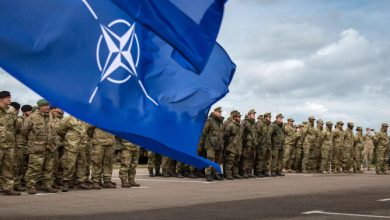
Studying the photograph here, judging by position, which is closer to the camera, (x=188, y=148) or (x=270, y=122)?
(x=188, y=148)

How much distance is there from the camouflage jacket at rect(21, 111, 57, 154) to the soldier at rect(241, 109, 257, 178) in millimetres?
8414

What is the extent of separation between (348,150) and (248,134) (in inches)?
332

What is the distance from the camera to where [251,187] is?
1584 cm

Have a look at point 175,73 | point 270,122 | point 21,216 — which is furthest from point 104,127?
point 270,122

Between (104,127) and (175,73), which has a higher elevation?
(175,73)

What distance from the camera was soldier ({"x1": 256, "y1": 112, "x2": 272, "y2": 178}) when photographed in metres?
22.0

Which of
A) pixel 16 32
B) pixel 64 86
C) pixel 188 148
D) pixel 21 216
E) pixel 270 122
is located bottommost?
pixel 21 216

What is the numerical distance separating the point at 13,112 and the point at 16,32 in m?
9.19

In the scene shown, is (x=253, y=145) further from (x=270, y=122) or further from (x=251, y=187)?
(x=251, y=187)

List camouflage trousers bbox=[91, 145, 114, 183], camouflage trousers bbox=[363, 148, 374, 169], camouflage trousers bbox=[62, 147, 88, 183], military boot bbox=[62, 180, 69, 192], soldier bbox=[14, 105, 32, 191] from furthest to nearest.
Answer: camouflage trousers bbox=[363, 148, 374, 169] → camouflage trousers bbox=[91, 145, 114, 183] → camouflage trousers bbox=[62, 147, 88, 183] → military boot bbox=[62, 180, 69, 192] → soldier bbox=[14, 105, 32, 191]

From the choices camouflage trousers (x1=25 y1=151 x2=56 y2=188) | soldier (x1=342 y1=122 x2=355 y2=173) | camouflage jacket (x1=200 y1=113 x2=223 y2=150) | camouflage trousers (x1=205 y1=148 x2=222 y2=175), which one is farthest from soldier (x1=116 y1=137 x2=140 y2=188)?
soldier (x1=342 y1=122 x2=355 y2=173)

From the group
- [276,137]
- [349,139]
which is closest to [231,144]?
[276,137]

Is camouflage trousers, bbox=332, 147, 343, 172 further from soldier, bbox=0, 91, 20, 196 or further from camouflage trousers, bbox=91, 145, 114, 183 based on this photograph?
soldier, bbox=0, 91, 20, 196

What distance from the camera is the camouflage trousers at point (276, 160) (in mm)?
22655
